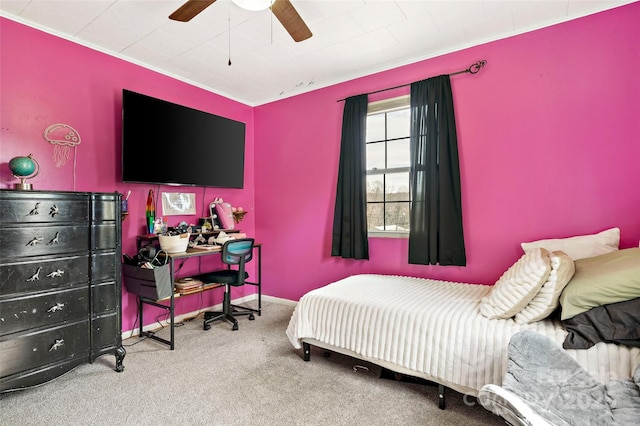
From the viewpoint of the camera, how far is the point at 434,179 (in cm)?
297

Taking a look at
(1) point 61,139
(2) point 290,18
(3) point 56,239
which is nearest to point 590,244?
(2) point 290,18

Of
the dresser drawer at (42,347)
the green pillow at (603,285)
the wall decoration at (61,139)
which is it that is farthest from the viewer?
the wall decoration at (61,139)

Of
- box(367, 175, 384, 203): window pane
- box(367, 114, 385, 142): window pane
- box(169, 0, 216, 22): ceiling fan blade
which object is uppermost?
box(169, 0, 216, 22): ceiling fan blade

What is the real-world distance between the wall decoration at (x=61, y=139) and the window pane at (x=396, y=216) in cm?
294

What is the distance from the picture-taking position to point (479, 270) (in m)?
2.89

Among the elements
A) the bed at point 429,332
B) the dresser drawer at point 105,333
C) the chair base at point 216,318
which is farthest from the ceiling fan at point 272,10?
the chair base at point 216,318

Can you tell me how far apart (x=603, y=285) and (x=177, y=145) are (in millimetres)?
3449

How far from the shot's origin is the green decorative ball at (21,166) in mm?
2263

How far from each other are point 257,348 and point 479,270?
2088 mm

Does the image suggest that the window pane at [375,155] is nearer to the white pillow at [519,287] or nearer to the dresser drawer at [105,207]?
the white pillow at [519,287]

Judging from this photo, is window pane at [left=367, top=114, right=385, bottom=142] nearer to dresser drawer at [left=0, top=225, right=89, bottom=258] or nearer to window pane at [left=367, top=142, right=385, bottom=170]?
window pane at [left=367, top=142, right=385, bottom=170]

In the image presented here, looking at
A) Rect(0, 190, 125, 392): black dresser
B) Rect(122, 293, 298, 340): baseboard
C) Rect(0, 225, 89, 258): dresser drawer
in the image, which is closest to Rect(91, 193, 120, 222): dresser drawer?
Rect(0, 190, 125, 392): black dresser

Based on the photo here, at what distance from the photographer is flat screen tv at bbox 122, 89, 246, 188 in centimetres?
290

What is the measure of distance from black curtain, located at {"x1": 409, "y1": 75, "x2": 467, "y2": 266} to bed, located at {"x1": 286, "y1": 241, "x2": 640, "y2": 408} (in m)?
0.37
